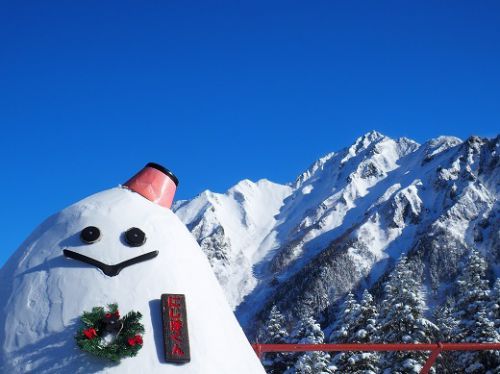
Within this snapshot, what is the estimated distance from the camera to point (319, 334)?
955 inches

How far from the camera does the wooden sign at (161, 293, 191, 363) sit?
189 inches

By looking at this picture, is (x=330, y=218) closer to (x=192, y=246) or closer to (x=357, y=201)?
(x=357, y=201)

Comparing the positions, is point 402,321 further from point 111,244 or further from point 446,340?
point 111,244

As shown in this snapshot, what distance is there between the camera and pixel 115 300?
494cm

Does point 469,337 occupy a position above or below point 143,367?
above

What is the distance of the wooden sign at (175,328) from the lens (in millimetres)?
4791

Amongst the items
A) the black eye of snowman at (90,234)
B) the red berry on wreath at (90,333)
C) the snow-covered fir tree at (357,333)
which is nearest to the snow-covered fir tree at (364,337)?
the snow-covered fir tree at (357,333)

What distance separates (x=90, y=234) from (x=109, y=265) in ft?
1.17

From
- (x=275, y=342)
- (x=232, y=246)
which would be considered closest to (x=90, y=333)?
(x=275, y=342)

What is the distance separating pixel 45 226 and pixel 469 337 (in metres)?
18.8

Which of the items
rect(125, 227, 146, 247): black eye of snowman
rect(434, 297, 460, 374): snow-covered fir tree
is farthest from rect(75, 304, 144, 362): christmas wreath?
rect(434, 297, 460, 374): snow-covered fir tree

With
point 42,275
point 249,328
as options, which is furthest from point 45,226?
point 249,328

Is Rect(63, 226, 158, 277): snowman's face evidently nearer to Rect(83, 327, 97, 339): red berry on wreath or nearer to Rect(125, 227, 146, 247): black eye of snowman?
Rect(125, 227, 146, 247): black eye of snowman

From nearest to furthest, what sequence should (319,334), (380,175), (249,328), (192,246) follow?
(192,246), (319,334), (249,328), (380,175)
